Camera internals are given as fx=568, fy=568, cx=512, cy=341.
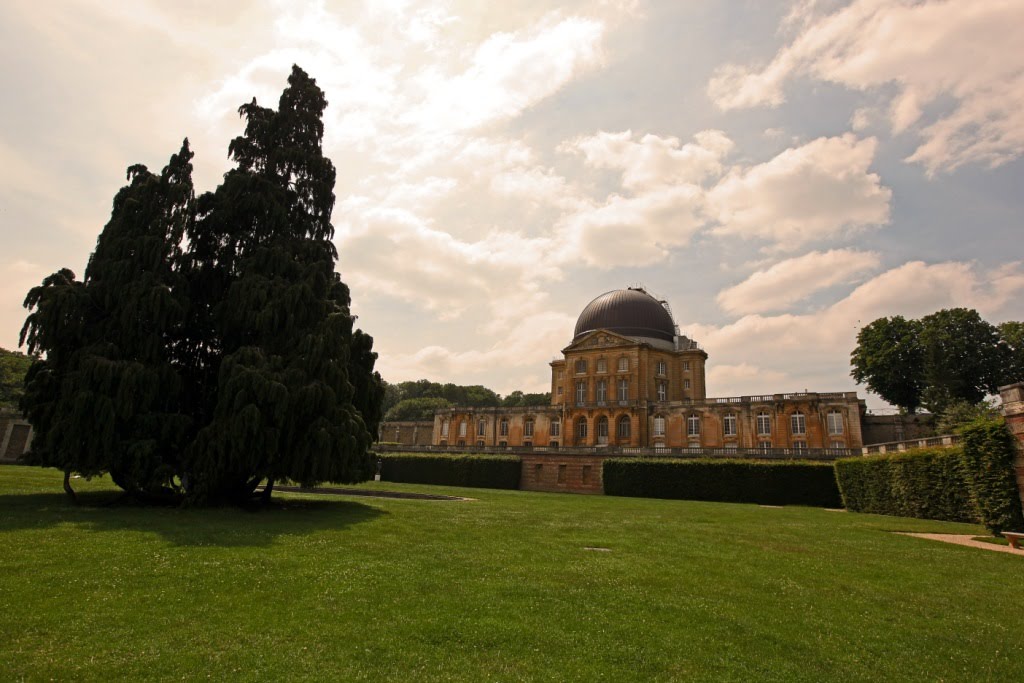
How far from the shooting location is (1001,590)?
10.5 metres

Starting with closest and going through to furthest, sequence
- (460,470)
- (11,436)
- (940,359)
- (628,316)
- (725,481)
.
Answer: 1. (725,481)
2. (11,436)
3. (460,470)
4. (940,359)
5. (628,316)

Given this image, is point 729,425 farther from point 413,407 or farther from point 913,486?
point 413,407

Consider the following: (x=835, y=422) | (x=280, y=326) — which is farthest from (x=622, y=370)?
(x=280, y=326)

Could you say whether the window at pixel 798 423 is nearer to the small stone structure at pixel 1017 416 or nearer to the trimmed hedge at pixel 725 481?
the trimmed hedge at pixel 725 481

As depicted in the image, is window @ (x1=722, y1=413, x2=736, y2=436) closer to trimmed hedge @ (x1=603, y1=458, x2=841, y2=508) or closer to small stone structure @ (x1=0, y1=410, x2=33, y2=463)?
trimmed hedge @ (x1=603, y1=458, x2=841, y2=508)

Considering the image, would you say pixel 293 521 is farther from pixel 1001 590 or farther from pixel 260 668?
pixel 1001 590

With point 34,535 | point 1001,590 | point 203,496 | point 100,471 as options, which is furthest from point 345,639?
point 100,471

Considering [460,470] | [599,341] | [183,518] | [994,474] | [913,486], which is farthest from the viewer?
[599,341]

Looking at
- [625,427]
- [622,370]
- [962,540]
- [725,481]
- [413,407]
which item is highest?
[622,370]

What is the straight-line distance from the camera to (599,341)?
2505 inches

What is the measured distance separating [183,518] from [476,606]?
35.4 feet

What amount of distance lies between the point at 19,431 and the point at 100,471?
41.2m

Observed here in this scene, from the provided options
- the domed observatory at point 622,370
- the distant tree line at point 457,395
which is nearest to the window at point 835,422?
the domed observatory at point 622,370

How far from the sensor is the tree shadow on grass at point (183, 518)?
1288 centimetres
